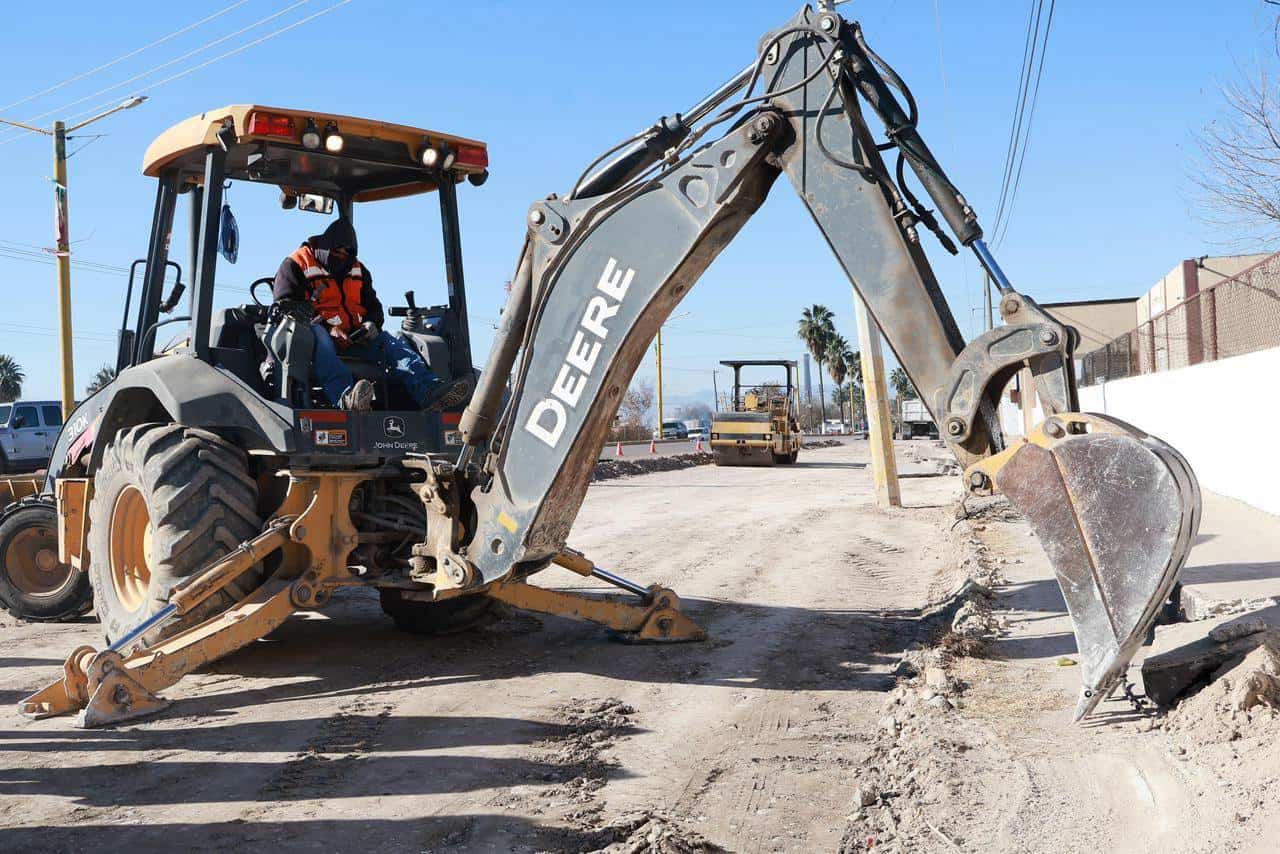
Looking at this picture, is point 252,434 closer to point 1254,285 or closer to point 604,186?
point 604,186

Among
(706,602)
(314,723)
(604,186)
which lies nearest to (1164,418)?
(706,602)

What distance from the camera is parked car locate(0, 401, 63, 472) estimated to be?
24000 millimetres

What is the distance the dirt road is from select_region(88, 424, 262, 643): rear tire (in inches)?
20.8

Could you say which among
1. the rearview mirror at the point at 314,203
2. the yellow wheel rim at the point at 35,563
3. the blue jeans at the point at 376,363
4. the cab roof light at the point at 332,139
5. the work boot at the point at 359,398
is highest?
the cab roof light at the point at 332,139

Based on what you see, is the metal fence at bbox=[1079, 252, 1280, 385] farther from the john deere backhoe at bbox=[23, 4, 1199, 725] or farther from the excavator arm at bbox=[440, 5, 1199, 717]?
the excavator arm at bbox=[440, 5, 1199, 717]

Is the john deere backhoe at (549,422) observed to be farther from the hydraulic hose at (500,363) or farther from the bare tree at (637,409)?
the bare tree at (637,409)

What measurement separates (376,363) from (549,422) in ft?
6.10

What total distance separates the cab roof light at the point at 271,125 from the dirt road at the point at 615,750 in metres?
3.04

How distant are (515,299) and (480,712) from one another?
6.87 feet

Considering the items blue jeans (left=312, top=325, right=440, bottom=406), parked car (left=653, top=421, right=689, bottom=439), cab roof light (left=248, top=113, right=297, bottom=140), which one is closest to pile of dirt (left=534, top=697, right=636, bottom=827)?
Answer: blue jeans (left=312, top=325, right=440, bottom=406)

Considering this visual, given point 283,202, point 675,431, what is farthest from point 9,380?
point 283,202

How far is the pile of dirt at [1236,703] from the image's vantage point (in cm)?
421

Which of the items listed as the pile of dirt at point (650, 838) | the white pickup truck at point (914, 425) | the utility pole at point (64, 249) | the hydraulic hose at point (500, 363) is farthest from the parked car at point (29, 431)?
the white pickup truck at point (914, 425)

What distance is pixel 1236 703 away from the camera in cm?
431
